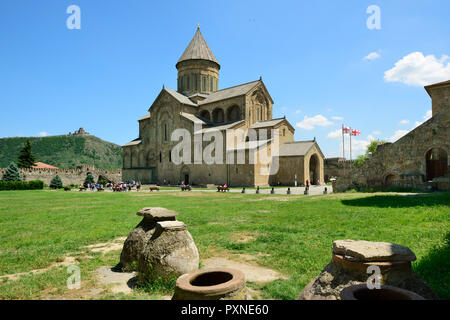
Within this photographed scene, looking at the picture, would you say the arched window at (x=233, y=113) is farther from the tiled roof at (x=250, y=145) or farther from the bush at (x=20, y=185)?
the bush at (x=20, y=185)

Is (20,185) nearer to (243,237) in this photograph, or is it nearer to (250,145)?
(250,145)

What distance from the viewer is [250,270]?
4852mm

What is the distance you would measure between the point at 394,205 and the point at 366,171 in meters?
7.73

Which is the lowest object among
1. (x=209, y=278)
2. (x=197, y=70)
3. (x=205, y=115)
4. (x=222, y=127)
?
(x=209, y=278)

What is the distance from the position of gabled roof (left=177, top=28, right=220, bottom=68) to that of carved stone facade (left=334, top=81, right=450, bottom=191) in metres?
32.6

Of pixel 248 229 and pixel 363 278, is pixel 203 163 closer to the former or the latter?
pixel 248 229

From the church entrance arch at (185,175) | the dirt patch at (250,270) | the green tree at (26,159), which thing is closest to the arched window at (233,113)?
the church entrance arch at (185,175)

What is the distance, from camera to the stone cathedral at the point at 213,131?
31859 mm

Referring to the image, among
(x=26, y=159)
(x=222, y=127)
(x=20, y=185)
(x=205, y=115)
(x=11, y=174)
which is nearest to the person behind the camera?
(x=222, y=127)

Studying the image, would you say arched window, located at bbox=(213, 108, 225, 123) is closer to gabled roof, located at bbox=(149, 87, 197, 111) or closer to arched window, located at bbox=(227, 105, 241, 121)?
arched window, located at bbox=(227, 105, 241, 121)

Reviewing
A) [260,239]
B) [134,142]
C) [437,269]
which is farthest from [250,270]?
[134,142]

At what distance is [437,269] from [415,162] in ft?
45.5

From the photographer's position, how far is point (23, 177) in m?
40.9
